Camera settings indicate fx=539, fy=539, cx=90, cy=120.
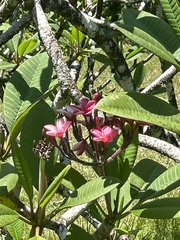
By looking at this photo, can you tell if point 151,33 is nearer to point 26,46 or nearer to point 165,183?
point 165,183

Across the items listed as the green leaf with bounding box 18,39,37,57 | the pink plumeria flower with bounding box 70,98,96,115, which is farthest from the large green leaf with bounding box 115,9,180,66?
the green leaf with bounding box 18,39,37,57

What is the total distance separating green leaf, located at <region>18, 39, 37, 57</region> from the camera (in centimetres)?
147

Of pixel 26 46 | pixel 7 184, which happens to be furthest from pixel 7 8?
pixel 26 46

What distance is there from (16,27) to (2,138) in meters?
0.23

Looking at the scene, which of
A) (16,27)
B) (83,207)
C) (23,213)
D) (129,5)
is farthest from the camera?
(129,5)

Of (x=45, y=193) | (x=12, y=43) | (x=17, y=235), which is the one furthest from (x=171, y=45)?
(x=12, y=43)

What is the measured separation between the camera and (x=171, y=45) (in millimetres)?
778

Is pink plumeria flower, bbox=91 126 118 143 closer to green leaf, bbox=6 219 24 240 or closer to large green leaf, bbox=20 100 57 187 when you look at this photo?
large green leaf, bbox=20 100 57 187

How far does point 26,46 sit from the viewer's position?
5.00 ft

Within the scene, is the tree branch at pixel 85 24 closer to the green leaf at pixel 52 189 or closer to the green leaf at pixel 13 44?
the green leaf at pixel 52 189

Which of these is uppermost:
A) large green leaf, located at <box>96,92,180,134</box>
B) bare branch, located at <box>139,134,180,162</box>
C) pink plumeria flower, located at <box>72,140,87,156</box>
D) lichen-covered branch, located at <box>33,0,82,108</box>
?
lichen-covered branch, located at <box>33,0,82,108</box>

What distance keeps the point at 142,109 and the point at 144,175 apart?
0.24 m

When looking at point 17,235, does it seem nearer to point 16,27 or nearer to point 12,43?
point 16,27

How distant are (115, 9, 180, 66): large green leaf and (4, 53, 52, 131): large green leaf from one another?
164mm
